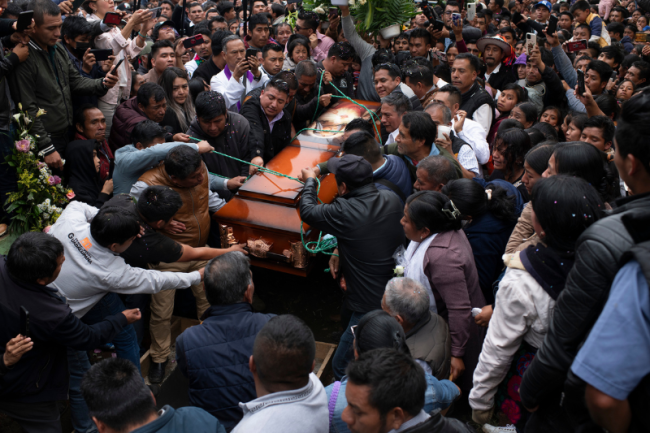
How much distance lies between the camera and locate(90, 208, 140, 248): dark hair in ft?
8.80

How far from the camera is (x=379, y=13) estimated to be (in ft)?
18.1

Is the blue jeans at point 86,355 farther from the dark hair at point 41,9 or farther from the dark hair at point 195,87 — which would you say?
the dark hair at point 195,87

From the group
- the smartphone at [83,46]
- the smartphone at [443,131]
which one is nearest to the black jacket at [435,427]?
the smartphone at [443,131]

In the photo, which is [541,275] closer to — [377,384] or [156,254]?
[377,384]

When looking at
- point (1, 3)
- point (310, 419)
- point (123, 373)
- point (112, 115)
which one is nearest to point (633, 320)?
point (310, 419)

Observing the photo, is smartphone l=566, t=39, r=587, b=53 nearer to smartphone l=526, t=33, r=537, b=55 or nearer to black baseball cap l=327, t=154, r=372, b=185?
smartphone l=526, t=33, r=537, b=55

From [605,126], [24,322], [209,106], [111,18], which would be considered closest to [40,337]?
[24,322]

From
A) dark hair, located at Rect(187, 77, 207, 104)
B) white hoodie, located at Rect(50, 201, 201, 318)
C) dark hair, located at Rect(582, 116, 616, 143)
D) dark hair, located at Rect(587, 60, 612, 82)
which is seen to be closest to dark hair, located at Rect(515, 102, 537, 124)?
dark hair, located at Rect(582, 116, 616, 143)

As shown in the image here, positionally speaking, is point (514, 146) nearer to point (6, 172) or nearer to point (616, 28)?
point (6, 172)

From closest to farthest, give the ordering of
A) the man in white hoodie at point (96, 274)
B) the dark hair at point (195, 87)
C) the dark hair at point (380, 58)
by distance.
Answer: the man in white hoodie at point (96, 274)
the dark hair at point (195, 87)
the dark hair at point (380, 58)

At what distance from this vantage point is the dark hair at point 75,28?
4406 millimetres

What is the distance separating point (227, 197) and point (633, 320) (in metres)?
3.24

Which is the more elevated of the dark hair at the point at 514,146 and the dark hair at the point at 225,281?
the dark hair at the point at 514,146

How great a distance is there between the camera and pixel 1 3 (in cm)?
453
